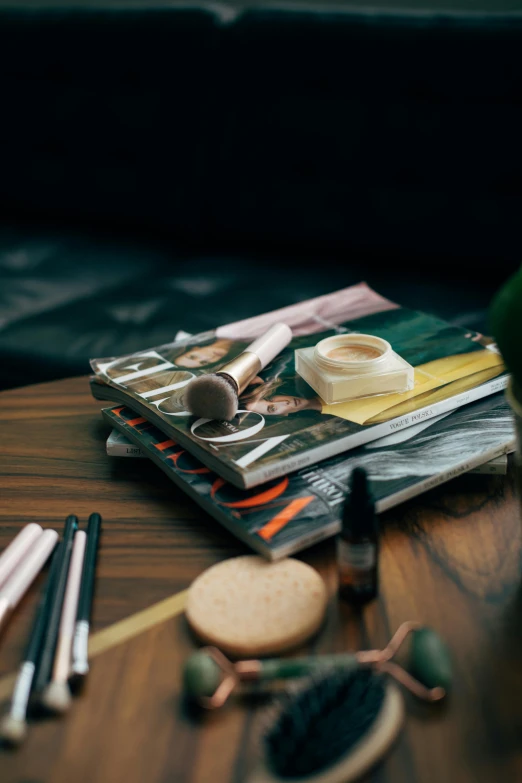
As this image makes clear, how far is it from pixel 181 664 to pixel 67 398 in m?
0.49

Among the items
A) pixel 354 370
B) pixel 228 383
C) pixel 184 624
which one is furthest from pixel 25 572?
pixel 354 370

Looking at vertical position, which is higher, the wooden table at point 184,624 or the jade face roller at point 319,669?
the jade face roller at point 319,669

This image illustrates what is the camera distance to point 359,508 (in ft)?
1.77

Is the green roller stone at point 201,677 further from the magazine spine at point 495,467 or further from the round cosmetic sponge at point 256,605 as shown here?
the magazine spine at point 495,467

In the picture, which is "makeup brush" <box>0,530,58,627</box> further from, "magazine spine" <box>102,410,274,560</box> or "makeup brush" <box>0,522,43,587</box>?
"magazine spine" <box>102,410,274,560</box>

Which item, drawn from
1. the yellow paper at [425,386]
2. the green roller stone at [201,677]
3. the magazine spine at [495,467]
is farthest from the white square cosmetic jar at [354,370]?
the green roller stone at [201,677]

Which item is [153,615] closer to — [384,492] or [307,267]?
[384,492]

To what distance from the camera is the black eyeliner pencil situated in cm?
51

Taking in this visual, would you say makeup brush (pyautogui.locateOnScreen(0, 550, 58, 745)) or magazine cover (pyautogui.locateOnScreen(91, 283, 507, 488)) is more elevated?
magazine cover (pyautogui.locateOnScreen(91, 283, 507, 488))

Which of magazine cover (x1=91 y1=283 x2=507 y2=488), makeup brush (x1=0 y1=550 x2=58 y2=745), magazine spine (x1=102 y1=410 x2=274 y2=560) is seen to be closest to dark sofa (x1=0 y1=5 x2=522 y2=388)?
magazine cover (x1=91 y1=283 x2=507 y2=488)

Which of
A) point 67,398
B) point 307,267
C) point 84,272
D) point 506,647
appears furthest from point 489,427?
point 84,272

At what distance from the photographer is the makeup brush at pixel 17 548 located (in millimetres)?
616

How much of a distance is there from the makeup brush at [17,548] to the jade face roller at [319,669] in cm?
20

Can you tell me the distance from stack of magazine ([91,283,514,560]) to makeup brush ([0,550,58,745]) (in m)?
0.17
